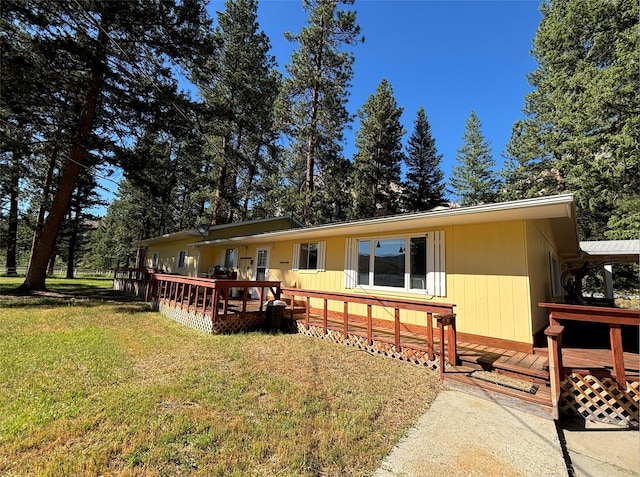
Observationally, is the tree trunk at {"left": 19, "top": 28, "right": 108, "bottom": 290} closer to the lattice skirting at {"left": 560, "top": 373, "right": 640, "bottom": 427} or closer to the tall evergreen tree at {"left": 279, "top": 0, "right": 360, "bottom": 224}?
the tall evergreen tree at {"left": 279, "top": 0, "right": 360, "bottom": 224}

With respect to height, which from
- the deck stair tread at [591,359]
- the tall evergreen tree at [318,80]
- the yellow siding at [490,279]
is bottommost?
the deck stair tread at [591,359]

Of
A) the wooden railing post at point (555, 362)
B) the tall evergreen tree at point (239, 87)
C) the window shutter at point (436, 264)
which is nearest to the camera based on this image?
the wooden railing post at point (555, 362)

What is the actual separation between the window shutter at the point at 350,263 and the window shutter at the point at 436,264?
195cm

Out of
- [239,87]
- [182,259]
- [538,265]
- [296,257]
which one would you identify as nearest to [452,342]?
[538,265]

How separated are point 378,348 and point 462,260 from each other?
94.9 inches

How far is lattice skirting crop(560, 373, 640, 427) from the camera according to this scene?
3.14 metres

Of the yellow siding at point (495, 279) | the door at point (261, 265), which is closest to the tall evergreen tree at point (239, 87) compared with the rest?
the door at point (261, 265)

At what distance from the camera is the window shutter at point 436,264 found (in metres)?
5.80

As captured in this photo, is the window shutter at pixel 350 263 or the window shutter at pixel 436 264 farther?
the window shutter at pixel 350 263

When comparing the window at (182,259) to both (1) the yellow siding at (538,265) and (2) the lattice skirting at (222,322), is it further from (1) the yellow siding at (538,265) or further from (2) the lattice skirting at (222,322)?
(1) the yellow siding at (538,265)

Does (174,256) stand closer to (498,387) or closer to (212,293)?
(212,293)

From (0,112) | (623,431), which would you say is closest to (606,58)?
(623,431)

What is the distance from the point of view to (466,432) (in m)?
2.76

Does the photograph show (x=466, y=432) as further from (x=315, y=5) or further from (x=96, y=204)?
(x=96, y=204)
